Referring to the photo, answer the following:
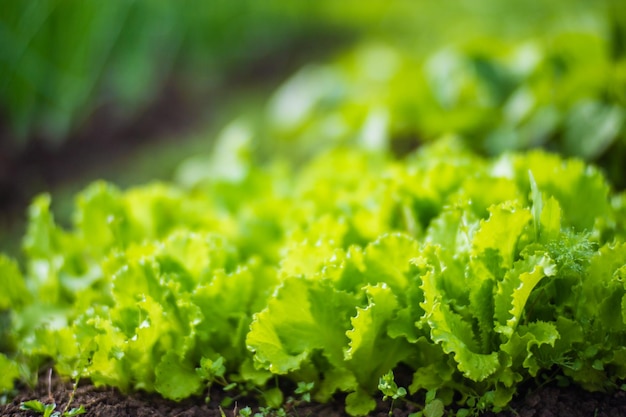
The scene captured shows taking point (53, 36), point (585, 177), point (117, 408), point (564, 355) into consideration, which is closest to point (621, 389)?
point (564, 355)

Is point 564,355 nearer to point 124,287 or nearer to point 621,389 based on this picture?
point 621,389

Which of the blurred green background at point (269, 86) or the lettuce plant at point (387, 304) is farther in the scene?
the blurred green background at point (269, 86)

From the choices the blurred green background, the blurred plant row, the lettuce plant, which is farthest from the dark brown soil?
the blurred plant row

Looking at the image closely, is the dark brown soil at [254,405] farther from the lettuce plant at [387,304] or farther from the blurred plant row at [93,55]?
the blurred plant row at [93,55]

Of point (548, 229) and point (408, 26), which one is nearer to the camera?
point (548, 229)

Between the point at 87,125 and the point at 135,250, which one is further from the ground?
the point at 135,250

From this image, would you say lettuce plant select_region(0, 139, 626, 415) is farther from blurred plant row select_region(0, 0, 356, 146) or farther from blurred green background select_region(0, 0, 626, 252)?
blurred plant row select_region(0, 0, 356, 146)

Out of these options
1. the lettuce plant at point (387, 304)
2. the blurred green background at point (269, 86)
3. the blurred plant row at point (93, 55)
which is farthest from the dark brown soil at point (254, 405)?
the blurred plant row at point (93, 55)
